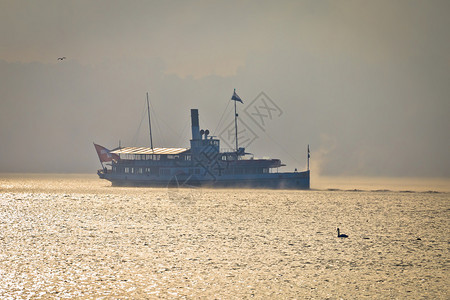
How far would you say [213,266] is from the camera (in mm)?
30031

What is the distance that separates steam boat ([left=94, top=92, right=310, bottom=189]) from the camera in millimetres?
123000

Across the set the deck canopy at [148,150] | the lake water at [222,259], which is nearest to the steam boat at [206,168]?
the deck canopy at [148,150]

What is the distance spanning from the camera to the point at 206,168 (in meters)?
125

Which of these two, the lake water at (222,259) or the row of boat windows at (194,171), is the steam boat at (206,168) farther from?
the lake water at (222,259)

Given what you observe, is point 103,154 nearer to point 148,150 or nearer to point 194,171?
point 148,150

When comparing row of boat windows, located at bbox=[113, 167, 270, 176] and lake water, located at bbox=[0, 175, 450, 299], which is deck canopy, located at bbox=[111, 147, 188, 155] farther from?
lake water, located at bbox=[0, 175, 450, 299]

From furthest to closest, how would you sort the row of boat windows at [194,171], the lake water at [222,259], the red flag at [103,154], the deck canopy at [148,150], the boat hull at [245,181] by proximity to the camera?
the red flag at [103,154]
the deck canopy at [148,150]
the row of boat windows at [194,171]
the boat hull at [245,181]
the lake water at [222,259]

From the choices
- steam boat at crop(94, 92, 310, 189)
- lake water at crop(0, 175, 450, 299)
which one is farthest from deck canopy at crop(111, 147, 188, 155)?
lake water at crop(0, 175, 450, 299)

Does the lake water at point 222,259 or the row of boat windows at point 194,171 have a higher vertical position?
Result: the row of boat windows at point 194,171

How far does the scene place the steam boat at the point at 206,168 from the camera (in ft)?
404

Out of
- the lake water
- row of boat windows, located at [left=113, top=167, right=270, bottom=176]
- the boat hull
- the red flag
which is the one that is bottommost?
the lake water

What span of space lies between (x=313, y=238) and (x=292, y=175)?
270ft

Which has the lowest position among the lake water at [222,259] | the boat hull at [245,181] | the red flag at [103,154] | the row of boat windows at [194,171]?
the lake water at [222,259]

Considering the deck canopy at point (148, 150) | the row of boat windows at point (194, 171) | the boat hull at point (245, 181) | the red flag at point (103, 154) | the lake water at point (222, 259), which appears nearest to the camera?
the lake water at point (222, 259)
